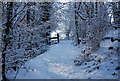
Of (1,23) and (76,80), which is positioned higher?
(1,23)

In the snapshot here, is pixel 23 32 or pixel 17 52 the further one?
pixel 23 32

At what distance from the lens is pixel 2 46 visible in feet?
20.4

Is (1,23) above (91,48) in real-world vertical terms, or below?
above

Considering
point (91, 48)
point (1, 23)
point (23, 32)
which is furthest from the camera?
point (91, 48)

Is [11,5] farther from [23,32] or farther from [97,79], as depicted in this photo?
[97,79]

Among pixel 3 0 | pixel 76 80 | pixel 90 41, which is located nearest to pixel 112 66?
pixel 76 80

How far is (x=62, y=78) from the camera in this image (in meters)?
6.52

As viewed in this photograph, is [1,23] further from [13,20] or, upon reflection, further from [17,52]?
[17,52]

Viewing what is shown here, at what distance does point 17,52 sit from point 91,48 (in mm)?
5611

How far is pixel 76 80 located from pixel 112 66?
186 cm

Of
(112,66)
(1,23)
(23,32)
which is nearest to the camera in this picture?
(1,23)

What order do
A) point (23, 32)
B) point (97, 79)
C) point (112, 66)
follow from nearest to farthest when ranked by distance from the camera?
point (97, 79), point (112, 66), point (23, 32)

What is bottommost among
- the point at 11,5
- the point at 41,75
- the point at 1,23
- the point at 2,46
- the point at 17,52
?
the point at 41,75

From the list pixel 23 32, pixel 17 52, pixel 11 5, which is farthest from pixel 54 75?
pixel 11 5
